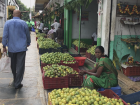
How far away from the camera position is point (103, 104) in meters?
2.62

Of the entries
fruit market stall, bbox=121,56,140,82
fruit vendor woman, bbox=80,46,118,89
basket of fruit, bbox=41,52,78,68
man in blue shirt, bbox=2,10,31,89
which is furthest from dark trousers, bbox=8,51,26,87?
fruit market stall, bbox=121,56,140,82

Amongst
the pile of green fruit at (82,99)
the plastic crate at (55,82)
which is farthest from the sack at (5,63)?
the pile of green fruit at (82,99)

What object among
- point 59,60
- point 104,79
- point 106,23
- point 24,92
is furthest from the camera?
point 59,60

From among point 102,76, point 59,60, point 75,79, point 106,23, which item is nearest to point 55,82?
point 75,79

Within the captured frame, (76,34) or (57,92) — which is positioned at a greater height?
(76,34)

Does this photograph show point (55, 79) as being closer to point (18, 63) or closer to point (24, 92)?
point (24, 92)

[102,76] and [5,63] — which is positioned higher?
[5,63]

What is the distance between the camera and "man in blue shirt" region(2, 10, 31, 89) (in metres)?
4.54

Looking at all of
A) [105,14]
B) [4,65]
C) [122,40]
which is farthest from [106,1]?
[4,65]

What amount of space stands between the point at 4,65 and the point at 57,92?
2.21 metres

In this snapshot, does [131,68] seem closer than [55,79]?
No

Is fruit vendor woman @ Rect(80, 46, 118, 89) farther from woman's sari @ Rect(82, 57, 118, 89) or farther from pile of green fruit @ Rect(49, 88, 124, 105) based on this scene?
pile of green fruit @ Rect(49, 88, 124, 105)

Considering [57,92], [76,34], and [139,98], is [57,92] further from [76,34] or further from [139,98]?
[76,34]

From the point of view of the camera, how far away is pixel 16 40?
4.57 metres
